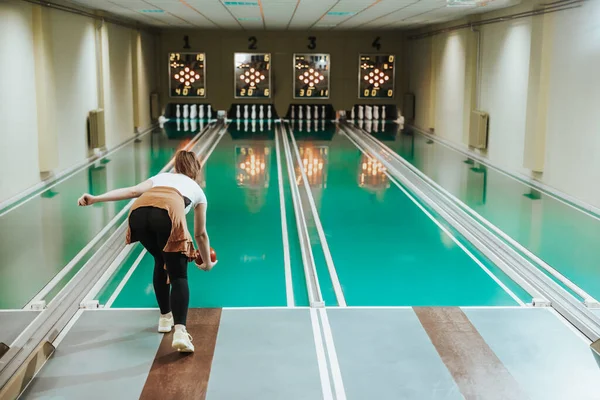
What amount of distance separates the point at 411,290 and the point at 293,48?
17578mm

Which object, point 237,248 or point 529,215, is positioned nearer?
point 237,248

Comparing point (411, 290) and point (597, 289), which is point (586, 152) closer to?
point (597, 289)

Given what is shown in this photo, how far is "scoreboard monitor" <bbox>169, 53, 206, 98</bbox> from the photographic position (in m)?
22.2

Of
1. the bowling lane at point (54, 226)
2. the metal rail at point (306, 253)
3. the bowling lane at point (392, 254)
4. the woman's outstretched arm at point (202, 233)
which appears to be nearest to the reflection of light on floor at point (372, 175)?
the bowling lane at point (392, 254)

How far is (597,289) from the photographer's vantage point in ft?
18.9

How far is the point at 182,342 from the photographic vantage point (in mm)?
4258

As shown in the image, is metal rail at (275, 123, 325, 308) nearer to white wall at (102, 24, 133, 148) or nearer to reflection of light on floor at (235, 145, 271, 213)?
reflection of light on floor at (235, 145, 271, 213)

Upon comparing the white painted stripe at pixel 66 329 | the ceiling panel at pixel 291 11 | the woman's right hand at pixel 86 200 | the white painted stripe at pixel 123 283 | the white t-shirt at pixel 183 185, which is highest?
the ceiling panel at pixel 291 11

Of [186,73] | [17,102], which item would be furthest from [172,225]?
[186,73]

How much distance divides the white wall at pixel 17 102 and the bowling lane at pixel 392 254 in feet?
13.0

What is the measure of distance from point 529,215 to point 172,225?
5.63m

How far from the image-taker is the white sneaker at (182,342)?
4258 mm

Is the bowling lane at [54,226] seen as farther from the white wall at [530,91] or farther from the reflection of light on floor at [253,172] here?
the white wall at [530,91]

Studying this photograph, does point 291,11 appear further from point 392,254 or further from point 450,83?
point 392,254
